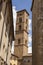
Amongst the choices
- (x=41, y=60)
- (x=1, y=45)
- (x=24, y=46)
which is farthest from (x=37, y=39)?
(x=24, y=46)

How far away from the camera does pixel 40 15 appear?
18.4 metres

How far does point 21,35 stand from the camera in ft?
188

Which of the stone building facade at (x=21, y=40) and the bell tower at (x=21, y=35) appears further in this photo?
the bell tower at (x=21, y=35)

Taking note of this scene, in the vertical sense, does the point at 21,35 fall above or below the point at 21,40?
above

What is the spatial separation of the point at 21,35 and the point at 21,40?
5.37 ft

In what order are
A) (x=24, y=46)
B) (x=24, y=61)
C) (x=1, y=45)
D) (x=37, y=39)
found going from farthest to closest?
(x=24, y=46), (x=24, y=61), (x=1, y=45), (x=37, y=39)

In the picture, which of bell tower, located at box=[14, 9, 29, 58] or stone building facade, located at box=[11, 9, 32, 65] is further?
bell tower, located at box=[14, 9, 29, 58]

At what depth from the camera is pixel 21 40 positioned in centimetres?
5631

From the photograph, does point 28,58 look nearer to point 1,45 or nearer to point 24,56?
point 24,56

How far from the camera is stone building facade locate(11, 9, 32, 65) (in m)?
49.7

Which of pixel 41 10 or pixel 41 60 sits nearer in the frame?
pixel 41 60

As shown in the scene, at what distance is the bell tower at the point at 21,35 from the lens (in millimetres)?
54975

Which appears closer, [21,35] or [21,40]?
[21,40]

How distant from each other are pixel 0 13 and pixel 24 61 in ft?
107
